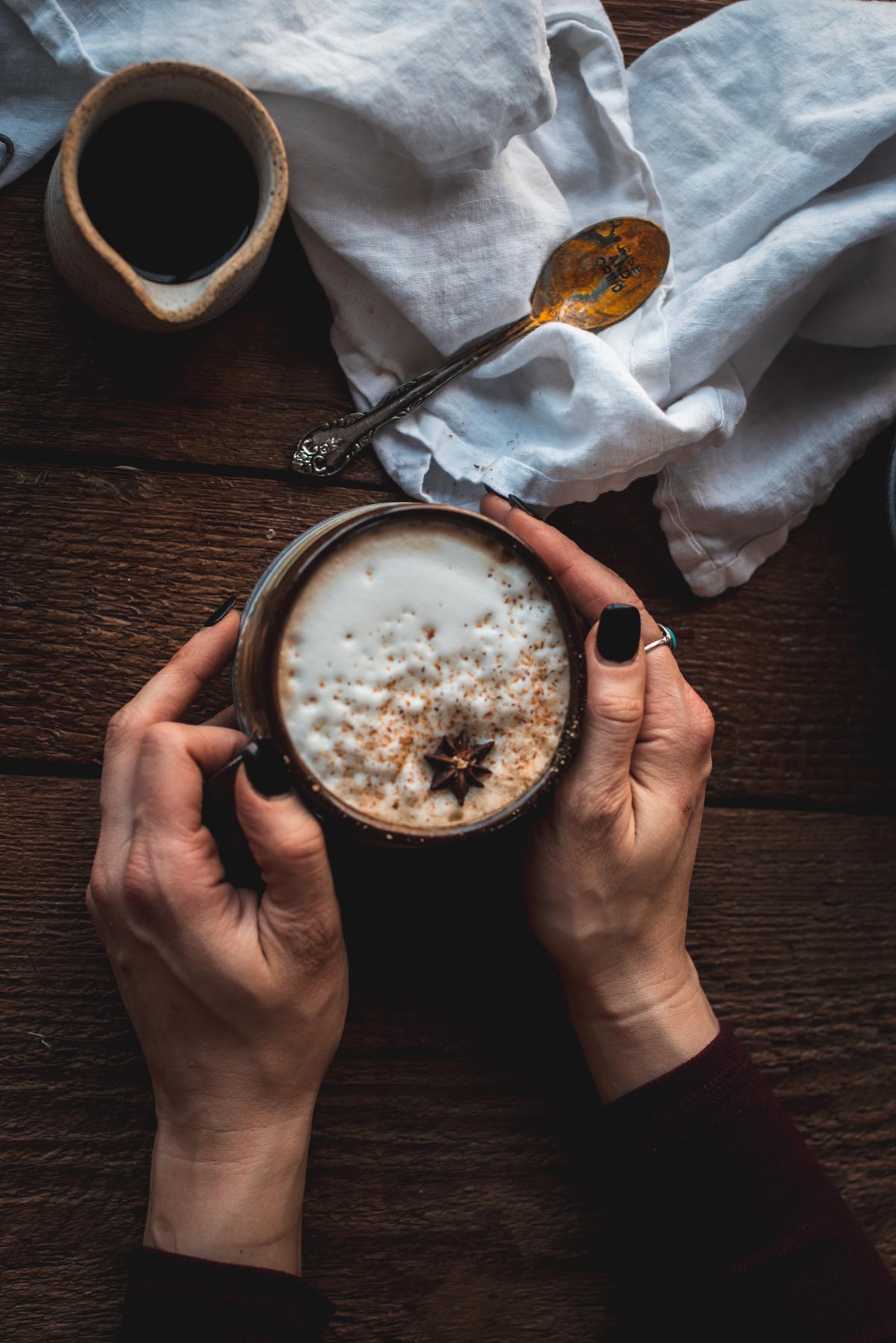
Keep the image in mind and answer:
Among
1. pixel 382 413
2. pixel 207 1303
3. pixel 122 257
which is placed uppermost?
pixel 122 257

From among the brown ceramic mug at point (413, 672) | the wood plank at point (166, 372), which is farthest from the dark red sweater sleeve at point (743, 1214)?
the wood plank at point (166, 372)

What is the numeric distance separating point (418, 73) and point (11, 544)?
1.71 feet

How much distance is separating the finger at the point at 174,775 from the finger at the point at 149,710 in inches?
1.5

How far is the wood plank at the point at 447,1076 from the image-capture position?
2.84 feet

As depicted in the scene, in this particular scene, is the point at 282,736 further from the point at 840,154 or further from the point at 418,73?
the point at 840,154

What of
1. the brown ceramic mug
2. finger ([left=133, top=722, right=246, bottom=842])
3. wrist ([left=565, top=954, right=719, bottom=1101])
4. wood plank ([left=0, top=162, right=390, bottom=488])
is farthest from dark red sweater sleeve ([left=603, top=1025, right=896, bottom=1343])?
wood plank ([left=0, top=162, right=390, bottom=488])

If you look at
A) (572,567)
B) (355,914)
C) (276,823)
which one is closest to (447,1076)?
(355,914)

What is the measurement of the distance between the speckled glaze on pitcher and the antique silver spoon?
6.4 inches

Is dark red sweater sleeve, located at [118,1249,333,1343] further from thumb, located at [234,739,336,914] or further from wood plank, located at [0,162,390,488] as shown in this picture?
wood plank, located at [0,162,390,488]

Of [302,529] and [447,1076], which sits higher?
[302,529]

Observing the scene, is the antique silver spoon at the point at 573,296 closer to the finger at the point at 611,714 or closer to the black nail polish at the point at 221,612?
the black nail polish at the point at 221,612

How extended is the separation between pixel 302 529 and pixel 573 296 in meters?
0.33

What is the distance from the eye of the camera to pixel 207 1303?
2.47 ft

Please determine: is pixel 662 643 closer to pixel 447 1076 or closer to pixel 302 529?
pixel 302 529
